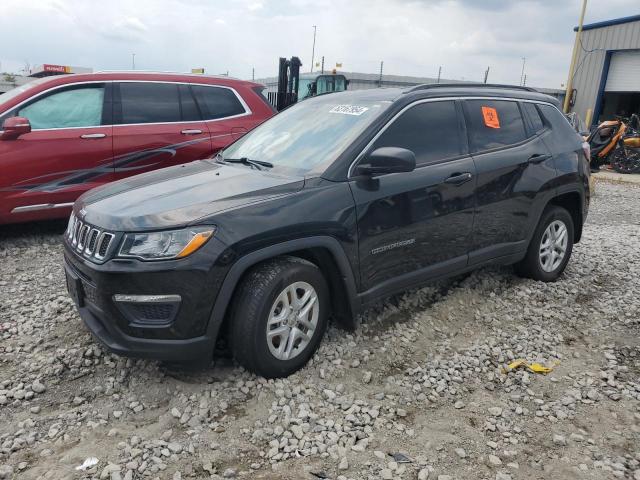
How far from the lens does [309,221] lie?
305 centimetres

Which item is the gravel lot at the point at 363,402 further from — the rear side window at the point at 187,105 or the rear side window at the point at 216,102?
the rear side window at the point at 216,102

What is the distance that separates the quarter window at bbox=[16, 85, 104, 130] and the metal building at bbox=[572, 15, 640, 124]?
68.7 feet

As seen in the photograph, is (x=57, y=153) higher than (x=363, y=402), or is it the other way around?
(x=57, y=153)

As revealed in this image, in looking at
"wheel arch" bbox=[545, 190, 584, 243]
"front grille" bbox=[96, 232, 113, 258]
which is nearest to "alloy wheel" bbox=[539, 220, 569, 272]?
"wheel arch" bbox=[545, 190, 584, 243]

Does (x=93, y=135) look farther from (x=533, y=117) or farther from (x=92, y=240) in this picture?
(x=533, y=117)

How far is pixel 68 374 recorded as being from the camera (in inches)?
126

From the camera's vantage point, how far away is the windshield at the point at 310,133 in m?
3.46

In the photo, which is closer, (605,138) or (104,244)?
(104,244)

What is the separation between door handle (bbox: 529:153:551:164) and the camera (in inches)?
175

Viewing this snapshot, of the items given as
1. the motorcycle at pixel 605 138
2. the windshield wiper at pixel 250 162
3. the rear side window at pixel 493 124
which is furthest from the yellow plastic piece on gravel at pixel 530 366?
the motorcycle at pixel 605 138

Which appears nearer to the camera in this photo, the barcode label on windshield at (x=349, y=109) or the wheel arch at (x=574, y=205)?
the barcode label on windshield at (x=349, y=109)

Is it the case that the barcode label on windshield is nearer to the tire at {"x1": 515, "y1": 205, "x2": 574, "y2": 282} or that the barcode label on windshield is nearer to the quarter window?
the tire at {"x1": 515, "y1": 205, "x2": 574, "y2": 282}

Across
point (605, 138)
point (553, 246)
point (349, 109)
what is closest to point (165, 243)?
point (349, 109)

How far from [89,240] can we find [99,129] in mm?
3266
